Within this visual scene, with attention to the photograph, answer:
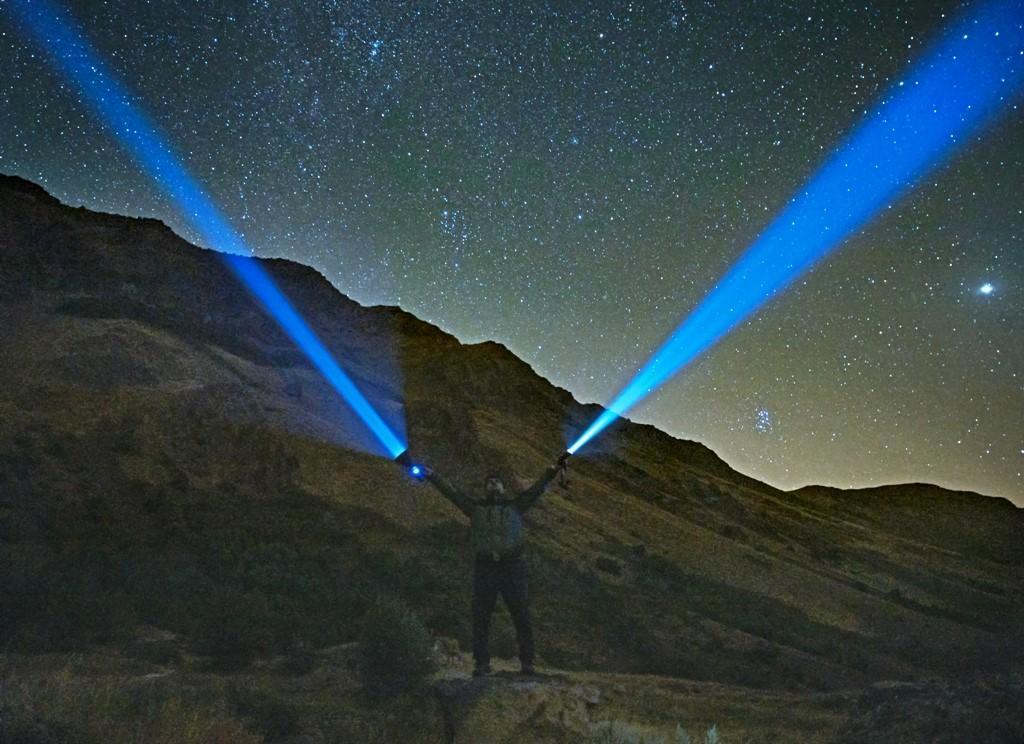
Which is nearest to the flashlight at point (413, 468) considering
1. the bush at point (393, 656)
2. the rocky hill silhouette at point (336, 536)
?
the rocky hill silhouette at point (336, 536)

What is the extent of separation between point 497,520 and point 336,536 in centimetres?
1594

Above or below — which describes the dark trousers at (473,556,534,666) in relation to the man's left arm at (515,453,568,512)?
below

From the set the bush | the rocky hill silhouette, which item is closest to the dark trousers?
the rocky hill silhouette

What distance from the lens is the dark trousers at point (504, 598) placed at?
8.36m

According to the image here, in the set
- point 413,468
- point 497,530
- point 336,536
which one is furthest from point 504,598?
point 336,536

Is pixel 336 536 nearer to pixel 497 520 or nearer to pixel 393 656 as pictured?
pixel 393 656

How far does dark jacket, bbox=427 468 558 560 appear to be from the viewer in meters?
8.42

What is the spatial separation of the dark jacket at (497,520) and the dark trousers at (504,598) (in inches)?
5.4

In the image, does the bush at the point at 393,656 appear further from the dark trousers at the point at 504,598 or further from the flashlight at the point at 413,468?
the flashlight at the point at 413,468

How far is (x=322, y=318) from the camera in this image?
58.6 metres

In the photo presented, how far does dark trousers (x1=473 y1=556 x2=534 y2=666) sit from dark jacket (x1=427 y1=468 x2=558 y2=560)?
14cm

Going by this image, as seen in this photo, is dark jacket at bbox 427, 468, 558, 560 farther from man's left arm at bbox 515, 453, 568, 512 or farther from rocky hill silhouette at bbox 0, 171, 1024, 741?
rocky hill silhouette at bbox 0, 171, 1024, 741

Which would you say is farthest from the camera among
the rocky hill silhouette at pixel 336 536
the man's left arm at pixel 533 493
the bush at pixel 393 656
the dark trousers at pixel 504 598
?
the rocky hill silhouette at pixel 336 536

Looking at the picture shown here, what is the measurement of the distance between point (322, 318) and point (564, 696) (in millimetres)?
54054
